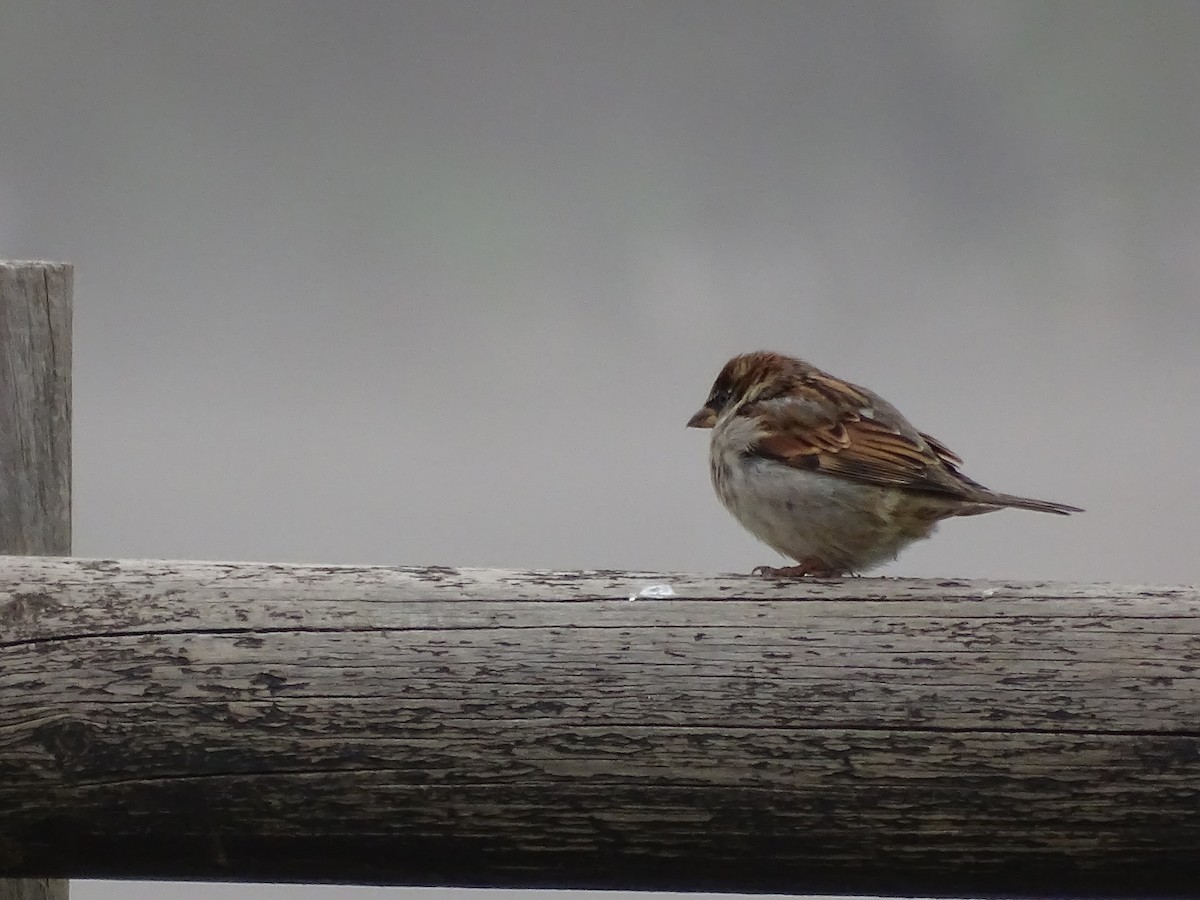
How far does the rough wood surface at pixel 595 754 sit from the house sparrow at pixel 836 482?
Result: 0.72 metres

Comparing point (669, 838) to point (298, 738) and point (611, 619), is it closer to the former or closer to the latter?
point (611, 619)

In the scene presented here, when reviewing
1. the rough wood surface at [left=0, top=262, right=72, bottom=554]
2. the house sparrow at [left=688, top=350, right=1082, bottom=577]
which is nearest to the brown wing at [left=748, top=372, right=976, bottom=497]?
the house sparrow at [left=688, top=350, right=1082, bottom=577]

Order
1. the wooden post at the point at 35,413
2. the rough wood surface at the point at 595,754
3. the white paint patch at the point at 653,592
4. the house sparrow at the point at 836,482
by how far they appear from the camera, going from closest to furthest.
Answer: the rough wood surface at the point at 595,754
the white paint patch at the point at 653,592
the wooden post at the point at 35,413
the house sparrow at the point at 836,482

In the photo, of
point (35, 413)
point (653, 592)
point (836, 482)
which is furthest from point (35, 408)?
point (836, 482)

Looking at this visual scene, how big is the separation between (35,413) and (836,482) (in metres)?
1.17

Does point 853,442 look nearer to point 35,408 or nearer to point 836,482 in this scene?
point 836,482

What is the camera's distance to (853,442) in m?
2.08

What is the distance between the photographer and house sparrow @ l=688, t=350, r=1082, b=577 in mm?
2021

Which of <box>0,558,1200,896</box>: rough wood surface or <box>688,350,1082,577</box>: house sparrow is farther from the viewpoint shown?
<box>688,350,1082,577</box>: house sparrow

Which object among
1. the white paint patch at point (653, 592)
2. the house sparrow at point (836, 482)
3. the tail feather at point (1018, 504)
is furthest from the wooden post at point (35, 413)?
the tail feather at point (1018, 504)

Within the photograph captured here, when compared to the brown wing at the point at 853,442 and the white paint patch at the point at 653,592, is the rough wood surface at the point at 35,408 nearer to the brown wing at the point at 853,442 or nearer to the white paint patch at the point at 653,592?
the white paint patch at the point at 653,592

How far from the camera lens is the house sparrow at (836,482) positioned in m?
2.02

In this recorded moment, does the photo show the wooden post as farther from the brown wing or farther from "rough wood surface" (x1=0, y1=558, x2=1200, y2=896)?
the brown wing

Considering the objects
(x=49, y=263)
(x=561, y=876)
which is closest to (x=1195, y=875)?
(x=561, y=876)
